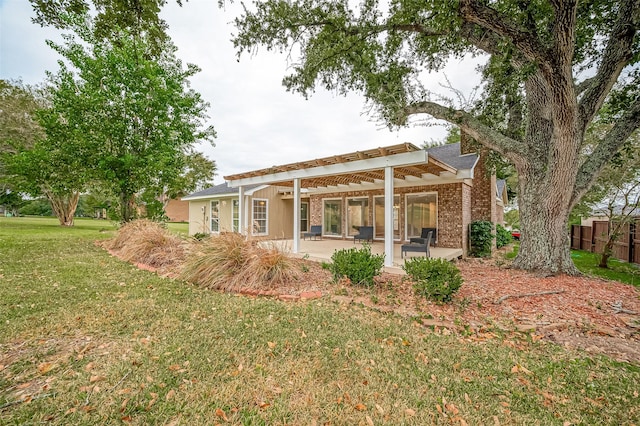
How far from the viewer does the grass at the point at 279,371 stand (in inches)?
82.7

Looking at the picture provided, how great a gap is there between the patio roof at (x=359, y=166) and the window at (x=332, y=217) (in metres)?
4.09

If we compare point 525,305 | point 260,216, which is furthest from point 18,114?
Answer: point 525,305

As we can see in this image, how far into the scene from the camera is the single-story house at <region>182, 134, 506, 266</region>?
6973 millimetres

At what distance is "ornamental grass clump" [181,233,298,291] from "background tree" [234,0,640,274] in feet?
17.6

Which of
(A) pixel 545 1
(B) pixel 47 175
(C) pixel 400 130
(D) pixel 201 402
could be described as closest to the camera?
(D) pixel 201 402

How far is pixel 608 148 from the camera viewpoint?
6297 millimetres

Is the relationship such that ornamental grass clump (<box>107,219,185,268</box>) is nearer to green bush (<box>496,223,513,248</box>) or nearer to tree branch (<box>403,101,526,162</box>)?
tree branch (<box>403,101,526,162</box>)

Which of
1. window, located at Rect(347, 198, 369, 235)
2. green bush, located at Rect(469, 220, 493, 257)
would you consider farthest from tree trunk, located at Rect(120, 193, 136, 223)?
green bush, located at Rect(469, 220, 493, 257)

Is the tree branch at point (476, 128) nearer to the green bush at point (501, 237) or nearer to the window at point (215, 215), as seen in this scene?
the green bush at point (501, 237)

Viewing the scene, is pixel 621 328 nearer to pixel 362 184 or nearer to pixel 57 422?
pixel 57 422

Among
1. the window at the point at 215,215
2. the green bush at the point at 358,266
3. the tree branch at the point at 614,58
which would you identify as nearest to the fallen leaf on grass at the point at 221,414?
the green bush at the point at 358,266

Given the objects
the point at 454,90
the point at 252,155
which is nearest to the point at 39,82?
the point at 252,155

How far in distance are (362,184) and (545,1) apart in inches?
318

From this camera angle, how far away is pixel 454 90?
785cm
